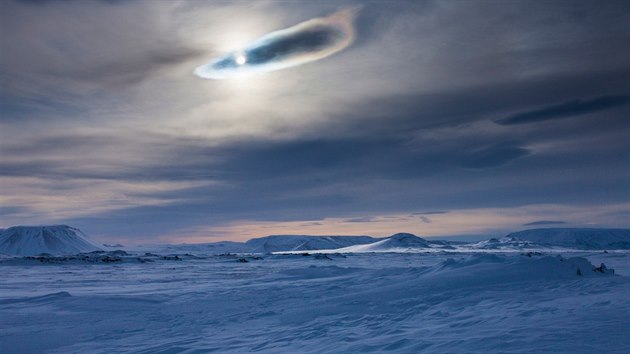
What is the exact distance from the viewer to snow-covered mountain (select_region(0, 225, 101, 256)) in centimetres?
11425

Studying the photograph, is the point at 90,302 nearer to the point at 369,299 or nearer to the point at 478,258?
the point at 369,299

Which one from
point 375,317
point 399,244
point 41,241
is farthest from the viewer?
point 399,244

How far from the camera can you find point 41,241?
387 ft

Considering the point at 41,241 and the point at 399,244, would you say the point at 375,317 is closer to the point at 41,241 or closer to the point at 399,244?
the point at 41,241

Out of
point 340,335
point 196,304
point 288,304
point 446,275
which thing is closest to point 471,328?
point 340,335

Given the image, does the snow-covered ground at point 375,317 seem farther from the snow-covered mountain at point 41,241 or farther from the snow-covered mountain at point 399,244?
the snow-covered mountain at point 399,244

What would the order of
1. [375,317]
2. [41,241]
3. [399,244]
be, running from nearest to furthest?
[375,317] → [41,241] → [399,244]

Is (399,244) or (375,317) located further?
(399,244)

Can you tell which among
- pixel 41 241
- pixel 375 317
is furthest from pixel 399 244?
pixel 375 317

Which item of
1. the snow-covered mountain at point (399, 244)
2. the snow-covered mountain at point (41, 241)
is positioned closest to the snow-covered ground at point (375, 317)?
the snow-covered mountain at point (41, 241)

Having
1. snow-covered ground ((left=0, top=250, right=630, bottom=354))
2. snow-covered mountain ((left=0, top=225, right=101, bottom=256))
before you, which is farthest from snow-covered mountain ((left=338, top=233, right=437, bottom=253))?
snow-covered ground ((left=0, top=250, right=630, bottom=354))

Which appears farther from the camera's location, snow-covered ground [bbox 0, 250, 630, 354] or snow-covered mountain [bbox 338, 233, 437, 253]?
snow-covered mountain [bbox 338, 233, 437, 253]

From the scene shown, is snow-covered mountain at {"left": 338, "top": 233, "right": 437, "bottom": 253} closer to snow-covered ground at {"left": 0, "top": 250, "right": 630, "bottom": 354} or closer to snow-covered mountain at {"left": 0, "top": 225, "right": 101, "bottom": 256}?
snow-covered mountain at {"left": 0, "top": 225, "right": 101, "bottom": 256}

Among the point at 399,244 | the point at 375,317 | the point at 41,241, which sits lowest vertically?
the point at 399,244
